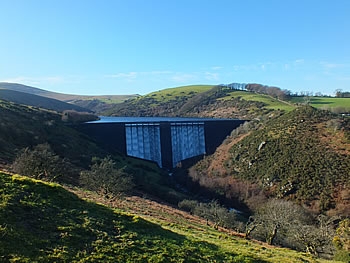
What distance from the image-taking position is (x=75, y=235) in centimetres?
1123

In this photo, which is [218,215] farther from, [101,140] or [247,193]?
[101,140]

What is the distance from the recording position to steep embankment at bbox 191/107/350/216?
5900 cm

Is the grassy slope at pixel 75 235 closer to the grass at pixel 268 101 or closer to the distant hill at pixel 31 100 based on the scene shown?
the grass at pixel 268 101

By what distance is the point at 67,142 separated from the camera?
6444 cm

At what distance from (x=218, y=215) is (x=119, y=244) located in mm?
27354

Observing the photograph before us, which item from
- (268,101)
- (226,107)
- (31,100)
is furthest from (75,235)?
(31,100)

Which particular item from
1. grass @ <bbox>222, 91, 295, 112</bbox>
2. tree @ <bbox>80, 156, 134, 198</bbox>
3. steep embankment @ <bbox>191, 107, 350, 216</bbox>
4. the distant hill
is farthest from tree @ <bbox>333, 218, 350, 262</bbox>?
the distant hill

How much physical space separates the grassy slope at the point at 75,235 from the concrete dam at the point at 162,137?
208ft

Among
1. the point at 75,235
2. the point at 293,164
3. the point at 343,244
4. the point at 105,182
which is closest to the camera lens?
the point at 75,235

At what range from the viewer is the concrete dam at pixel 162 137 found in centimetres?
8062

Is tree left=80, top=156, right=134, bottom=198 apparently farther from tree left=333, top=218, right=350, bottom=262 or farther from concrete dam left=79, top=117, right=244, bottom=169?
concrete dam left=79, top=117, right=244, bottom=169

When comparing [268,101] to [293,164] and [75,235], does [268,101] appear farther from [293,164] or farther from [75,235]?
[75,235]

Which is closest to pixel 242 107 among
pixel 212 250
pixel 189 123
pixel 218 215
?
pixel 189 123

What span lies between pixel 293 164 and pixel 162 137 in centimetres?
4030
